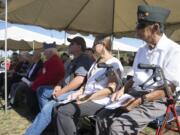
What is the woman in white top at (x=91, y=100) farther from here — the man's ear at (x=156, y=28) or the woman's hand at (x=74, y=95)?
the man's ear at (x=156, y=28)

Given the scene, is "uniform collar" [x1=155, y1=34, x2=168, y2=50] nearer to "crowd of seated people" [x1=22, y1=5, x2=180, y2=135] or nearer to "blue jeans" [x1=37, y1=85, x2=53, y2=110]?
"crowd of seated people" [x1=22, y1=5, x2=180, y2=135]

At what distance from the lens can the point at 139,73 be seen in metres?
4.42

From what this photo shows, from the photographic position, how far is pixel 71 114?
17.8 ft

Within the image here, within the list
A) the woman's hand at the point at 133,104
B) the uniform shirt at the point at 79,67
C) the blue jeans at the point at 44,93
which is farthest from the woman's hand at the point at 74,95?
the woman's hand at the point at 133,104

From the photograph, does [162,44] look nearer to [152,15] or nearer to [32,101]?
[152,15]

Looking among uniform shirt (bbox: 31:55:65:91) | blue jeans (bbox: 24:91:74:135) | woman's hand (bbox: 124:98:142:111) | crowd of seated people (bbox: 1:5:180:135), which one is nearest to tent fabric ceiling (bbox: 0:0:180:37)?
crowd of seated people (bbox: 1:5:180:135)

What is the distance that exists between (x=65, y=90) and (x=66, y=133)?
118cm

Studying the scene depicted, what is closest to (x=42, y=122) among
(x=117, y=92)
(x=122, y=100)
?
(x=117, y=92)

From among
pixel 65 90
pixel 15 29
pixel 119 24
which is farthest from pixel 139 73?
pixel 15 29

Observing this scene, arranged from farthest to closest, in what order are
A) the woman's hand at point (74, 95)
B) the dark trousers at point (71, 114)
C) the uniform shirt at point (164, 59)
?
the woman's hand at point (74, 95) < the dark trousers at point (71, 114) < the uniform shirt at point (164, 59)

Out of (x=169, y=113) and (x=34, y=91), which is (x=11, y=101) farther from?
(x=169, y=113)

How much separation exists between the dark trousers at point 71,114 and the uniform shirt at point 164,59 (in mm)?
1064

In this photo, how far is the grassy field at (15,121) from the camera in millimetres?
7086

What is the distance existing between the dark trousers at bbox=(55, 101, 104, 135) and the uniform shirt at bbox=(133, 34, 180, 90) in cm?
106
